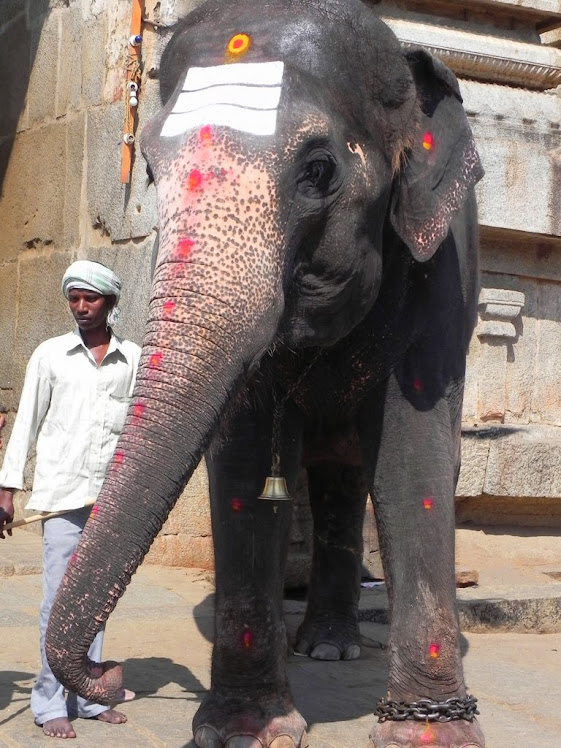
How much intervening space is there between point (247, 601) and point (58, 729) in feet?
2.33

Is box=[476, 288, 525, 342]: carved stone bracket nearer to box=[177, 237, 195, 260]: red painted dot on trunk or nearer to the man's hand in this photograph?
the man's hand

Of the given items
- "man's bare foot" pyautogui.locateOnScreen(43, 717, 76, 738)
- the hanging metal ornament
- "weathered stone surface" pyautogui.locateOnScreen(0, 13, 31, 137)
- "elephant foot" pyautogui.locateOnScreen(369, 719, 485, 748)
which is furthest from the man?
"weathered stone surface" pyautogui.locateOnScreen(0, 13, 31, 137)

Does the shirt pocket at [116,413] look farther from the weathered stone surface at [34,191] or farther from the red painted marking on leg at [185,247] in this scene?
the weathered stone surface at [34,191]

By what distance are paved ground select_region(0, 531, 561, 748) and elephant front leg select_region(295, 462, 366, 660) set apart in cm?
10

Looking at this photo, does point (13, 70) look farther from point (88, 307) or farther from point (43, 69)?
point (88, 307)

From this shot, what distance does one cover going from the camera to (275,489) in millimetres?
4027

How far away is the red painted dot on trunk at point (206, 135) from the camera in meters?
3.49

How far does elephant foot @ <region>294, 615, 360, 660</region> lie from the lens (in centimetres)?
546

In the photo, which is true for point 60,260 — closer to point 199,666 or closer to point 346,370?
point 199,666

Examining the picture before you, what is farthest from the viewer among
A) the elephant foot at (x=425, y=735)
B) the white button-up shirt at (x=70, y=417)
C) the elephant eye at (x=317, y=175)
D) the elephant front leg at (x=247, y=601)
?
the white button-up shirt at (x=70, y=417)

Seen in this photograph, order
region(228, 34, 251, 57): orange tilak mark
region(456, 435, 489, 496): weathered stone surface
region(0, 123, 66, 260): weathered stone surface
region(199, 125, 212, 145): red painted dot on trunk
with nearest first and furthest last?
region(199, 125, 212, 145): red painted dot on trunk → region(228, 34, 251, 57): orange tilak mark → region(456, 435, 489, 496): weathered stone surface → region(0, 123, 66, 260): weathered stone surface

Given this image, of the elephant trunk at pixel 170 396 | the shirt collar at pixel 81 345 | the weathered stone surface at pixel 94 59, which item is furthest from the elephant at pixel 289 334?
the weathered stone surface at pixel 94 59

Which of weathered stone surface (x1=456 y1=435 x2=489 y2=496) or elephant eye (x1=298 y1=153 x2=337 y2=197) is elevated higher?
elephant eye (x1=298 y1=153 x2=337 y2=197)

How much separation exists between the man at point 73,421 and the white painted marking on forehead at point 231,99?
95 centimetres
